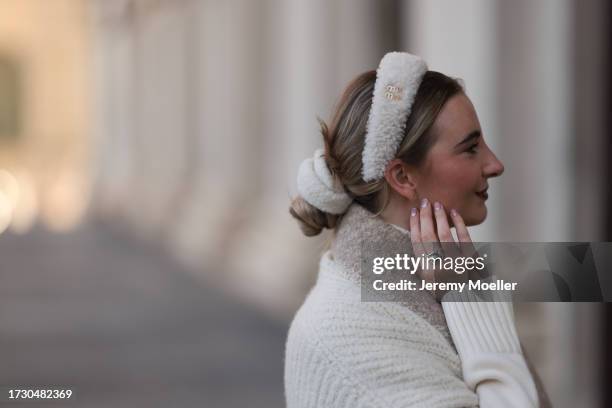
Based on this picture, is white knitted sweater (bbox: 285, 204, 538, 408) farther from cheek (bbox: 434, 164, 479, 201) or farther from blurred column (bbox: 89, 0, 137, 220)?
blurred column (bbox: 89, 0, 137, 220)

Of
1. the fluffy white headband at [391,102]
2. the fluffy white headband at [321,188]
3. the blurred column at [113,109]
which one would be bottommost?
the blurred column at [113,109]

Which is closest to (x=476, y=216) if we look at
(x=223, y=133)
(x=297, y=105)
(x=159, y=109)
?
(x=297, y=105)

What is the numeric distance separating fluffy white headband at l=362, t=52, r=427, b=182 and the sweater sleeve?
296 millimetres

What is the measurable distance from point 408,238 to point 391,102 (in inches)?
10.1

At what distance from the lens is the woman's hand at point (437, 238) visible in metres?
1.99

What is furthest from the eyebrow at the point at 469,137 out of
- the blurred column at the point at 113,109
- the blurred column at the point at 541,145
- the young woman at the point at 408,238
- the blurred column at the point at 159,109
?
the blurred column at the point at 113,109

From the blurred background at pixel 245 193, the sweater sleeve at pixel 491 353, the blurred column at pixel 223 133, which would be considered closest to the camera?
the sweater sleeve at pixel 491 353

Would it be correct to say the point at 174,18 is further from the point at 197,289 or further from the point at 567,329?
the point at 567,329

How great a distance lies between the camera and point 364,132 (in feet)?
6.65

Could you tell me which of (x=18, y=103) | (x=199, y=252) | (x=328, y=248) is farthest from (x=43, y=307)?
(x=18, y=103)

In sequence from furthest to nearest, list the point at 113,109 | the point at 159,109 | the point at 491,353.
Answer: the point at 113,109 < the point at 159,109 < the point at 491,353

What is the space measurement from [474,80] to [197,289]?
720cm

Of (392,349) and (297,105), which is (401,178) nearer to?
(392,349)

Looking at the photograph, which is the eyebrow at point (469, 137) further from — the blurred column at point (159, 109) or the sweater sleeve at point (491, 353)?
the blurred column at point (159, 109)
